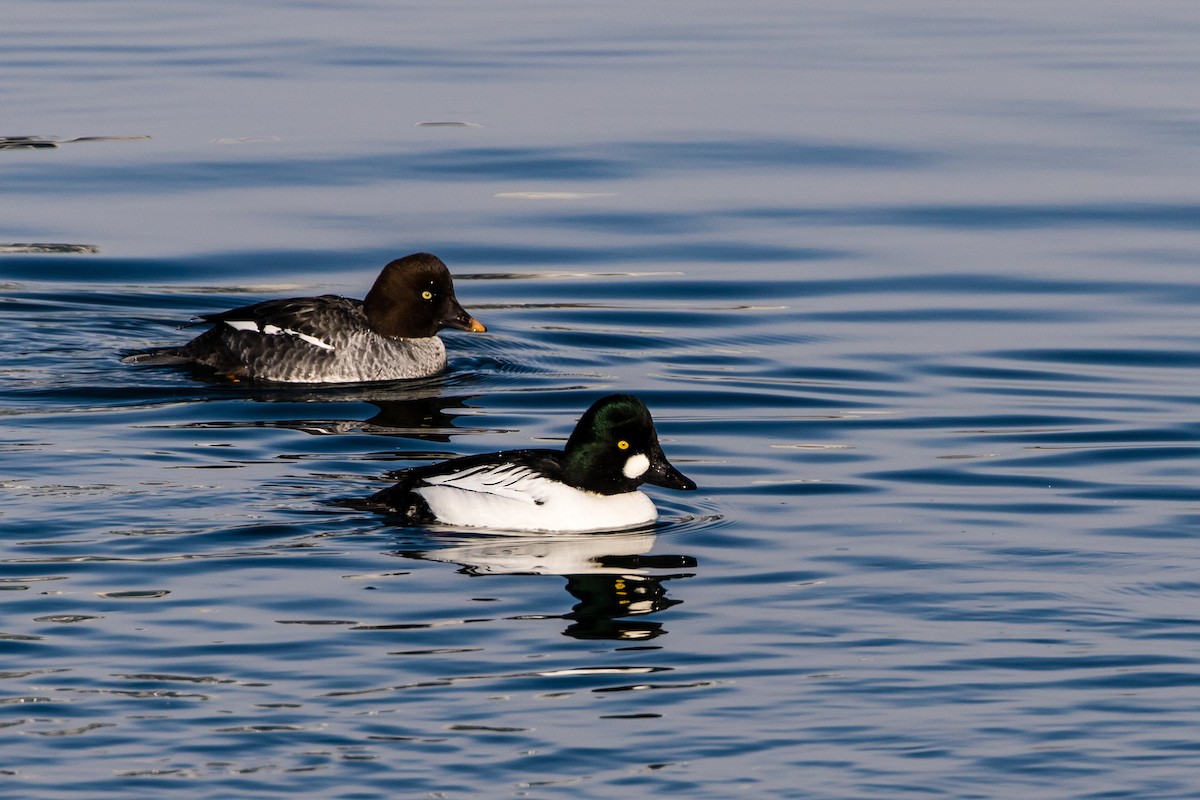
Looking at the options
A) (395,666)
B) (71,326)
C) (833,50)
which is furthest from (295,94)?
(395,666)

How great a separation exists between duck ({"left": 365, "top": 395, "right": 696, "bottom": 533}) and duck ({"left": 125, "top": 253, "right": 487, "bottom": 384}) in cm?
425

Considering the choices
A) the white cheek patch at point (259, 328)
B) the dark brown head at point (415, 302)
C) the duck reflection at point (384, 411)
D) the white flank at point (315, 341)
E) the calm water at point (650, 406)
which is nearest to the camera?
the calm water at point (650, 406)

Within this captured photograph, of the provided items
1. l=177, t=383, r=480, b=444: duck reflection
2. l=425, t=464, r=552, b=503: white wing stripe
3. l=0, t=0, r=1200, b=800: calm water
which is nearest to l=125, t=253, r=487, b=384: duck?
l=177, t=383, r=480, b=444: duck reflection

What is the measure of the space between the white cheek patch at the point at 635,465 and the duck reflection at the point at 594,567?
0.36 meters

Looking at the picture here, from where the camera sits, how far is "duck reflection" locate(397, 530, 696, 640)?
10.1 m

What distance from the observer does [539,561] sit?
11.1m

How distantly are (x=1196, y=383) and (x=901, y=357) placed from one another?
2312 mm

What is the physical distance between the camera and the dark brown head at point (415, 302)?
16391mm

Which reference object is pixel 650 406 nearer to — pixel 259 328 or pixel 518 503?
pixel 259 328

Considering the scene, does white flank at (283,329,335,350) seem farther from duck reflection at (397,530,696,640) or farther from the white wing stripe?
duck reflection at (397,530,696,640)

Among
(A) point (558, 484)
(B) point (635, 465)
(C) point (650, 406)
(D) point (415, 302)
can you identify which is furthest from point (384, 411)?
(B) point (635, 465)

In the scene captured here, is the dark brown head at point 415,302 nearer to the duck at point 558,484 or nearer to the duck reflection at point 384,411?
the duck reflection at point 384,411

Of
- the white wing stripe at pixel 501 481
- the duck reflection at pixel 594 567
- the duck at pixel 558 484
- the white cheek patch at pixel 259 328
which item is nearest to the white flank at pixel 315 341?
the white cheek patch at pixel 259 328

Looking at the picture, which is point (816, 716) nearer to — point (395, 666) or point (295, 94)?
point (395, 666)
